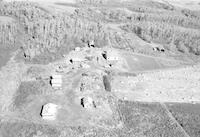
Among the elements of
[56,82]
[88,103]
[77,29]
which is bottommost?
[88,103]

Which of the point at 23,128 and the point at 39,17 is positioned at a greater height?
the point at 39,17

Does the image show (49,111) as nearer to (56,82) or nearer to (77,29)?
(56,82)

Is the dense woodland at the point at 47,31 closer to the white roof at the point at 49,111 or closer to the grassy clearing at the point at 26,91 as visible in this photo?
the grassy clearing at the point at 26,91

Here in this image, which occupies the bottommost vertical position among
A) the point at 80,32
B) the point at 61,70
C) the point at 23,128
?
the point at 23,128

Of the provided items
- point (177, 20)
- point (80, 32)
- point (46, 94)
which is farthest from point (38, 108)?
point (177, 20)

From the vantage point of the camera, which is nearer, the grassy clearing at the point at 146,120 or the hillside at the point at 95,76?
the grassy clearing at the point at 146,120

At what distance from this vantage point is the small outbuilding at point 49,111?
119 feet

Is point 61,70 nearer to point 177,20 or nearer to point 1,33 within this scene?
point 1,33

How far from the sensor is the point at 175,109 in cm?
4150

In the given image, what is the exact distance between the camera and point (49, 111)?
36656mm

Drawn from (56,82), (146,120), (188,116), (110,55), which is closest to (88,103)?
(56,82)

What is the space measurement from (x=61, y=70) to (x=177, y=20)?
54396 millimetres

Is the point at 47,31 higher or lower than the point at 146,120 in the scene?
higher

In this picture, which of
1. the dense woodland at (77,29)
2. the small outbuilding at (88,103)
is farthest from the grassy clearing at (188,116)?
the dense woodland at (77,29)
